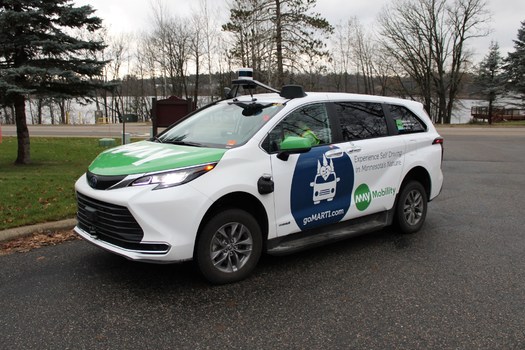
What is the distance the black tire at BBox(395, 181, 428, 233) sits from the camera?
5.44m

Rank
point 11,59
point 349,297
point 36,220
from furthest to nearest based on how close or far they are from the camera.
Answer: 1. point 11,59
2. point 36,220
3. point 349,297

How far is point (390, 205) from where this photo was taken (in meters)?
5.29

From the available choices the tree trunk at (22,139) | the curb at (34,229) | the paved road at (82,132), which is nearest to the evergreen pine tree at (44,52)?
the tree trunk at (22,139)

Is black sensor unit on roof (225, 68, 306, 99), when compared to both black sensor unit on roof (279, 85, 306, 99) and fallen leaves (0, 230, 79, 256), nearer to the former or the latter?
black sensor unit on roof (279, 85, 306, 99)

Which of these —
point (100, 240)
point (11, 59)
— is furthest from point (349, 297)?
point (11, 59)

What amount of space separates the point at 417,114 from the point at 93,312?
4.52 m

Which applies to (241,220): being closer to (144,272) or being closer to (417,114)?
(144,272)

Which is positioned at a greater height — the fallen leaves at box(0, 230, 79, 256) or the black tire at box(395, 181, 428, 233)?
the black tire at box(395, 181, 428, 233)

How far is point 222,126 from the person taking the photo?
457cm

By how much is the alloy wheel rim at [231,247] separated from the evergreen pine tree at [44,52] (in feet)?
27.1

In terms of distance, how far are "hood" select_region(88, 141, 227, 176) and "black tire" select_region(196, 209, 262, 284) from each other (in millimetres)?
522

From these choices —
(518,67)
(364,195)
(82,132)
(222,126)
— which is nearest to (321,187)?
(364,195)

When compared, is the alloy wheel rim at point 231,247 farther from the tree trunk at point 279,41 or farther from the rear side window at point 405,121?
the tree trunk at point 279,41

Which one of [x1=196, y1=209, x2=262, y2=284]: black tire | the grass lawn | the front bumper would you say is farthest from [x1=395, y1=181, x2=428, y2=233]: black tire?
the grass lawn
